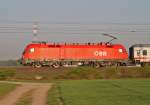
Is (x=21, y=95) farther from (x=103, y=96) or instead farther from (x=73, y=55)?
(x=73, y=55)

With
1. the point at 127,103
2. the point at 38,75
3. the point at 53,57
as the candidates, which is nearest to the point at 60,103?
the point at 127,103

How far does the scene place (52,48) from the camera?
67.1 meters

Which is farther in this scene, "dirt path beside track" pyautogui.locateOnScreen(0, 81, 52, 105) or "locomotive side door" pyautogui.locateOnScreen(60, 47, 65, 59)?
"locomotive side door" pyautogui.locateOnScreen(60, 47, 65, 59)

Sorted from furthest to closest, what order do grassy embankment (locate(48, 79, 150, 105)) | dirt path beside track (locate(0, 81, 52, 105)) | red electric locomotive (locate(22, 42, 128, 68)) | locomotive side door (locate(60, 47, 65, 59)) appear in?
locomotive side door (locate(60, 47, 65, 59))
red electric locomotive (locate(22, 42, 128, 68))
dirt path beside track (locate(0, 81, 52, 105))
grassy embankment (locate(48, 79, 150, 105))

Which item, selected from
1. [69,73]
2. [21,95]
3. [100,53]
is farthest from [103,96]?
[100,53]

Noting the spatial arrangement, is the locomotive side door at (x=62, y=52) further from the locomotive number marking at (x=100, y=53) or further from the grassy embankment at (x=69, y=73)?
the grassy embankment at (x=69, y=73)

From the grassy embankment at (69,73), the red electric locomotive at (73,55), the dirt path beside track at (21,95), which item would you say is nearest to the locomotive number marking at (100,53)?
the red electric locomotive at (73,55)

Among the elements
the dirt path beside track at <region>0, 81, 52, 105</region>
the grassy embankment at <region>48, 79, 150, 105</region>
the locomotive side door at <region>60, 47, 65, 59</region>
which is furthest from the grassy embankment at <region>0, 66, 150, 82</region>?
the grassy embankment at <region>48, 79, 150, 105</region>

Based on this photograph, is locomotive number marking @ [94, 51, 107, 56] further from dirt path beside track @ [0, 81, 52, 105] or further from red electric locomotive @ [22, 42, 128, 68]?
dirt path beside track @ [0, 81, 52, 105]

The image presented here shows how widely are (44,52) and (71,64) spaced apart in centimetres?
460

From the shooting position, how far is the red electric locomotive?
65.5m

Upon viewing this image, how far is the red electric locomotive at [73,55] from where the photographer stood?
215ft

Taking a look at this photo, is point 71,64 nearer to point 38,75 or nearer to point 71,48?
point 71,48

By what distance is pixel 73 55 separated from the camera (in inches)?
2640
